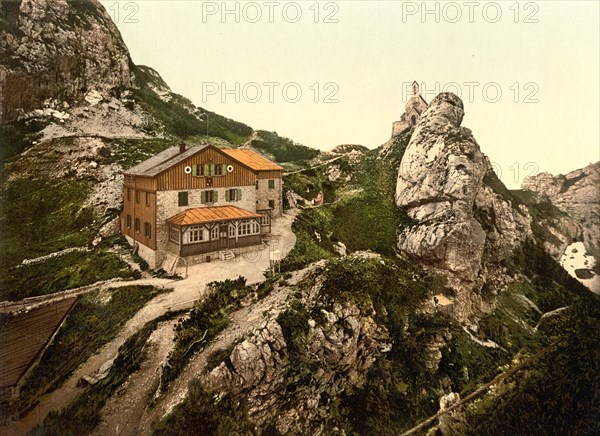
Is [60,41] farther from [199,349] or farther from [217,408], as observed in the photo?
[217,408]

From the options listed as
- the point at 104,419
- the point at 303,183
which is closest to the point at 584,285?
the point at 303,183

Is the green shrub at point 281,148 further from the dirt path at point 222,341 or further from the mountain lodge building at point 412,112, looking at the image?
the dirt path at point 222,341

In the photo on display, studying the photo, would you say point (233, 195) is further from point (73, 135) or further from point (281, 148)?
point (281, 148)

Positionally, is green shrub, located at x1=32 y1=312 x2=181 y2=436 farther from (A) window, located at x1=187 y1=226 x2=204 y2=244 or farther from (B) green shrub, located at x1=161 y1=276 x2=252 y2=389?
(A) window, located at x1=187 y1=226 x2=204 y2=244

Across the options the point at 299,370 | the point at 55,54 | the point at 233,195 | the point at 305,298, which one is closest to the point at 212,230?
the point at 233,195

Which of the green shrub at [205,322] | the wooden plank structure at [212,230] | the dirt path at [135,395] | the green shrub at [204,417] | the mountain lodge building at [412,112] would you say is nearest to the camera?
the green shrub at [204,417]

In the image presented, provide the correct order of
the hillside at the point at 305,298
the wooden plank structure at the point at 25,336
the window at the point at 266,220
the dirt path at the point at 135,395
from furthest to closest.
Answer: the window at the point at 266,220
the wooden plank structure at the point at 25,336
the hillside at the point at 305,298
the dirt path at the point at 135,395

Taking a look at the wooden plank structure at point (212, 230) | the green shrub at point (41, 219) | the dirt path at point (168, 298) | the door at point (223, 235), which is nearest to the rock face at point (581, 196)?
the dirt path at point (168, 298)
